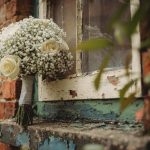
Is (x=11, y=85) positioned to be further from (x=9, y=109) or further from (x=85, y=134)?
(x=85, y=134)

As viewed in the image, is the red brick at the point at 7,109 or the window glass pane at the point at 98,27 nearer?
the window glass pane at the point at 98,27

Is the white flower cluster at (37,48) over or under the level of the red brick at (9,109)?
over

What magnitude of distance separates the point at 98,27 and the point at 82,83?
0.26m

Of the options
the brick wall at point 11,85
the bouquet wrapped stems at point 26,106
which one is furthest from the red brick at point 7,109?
the bouquet wrapped stems at point 26,106

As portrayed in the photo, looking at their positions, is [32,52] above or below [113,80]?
above

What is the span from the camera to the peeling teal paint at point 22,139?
5.07 ft

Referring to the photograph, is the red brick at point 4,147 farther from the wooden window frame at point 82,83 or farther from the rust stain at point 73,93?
the rust stain at point 73,93

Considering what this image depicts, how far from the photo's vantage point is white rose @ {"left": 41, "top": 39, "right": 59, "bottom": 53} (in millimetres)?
1548

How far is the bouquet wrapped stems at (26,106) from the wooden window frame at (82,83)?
135mm

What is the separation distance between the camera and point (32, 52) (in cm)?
157

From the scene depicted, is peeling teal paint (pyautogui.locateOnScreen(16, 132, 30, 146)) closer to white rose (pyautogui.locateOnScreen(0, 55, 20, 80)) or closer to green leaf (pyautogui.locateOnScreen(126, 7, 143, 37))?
white rose (pyautogui.locateOnScreen(0, 55, 20, 80))

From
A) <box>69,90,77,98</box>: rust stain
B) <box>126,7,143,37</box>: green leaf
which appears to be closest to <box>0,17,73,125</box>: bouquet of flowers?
<box>69,90,77,98</box>: rust stain

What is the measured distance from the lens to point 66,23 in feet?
5.86

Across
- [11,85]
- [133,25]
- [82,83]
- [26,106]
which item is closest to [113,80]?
[82,83]
